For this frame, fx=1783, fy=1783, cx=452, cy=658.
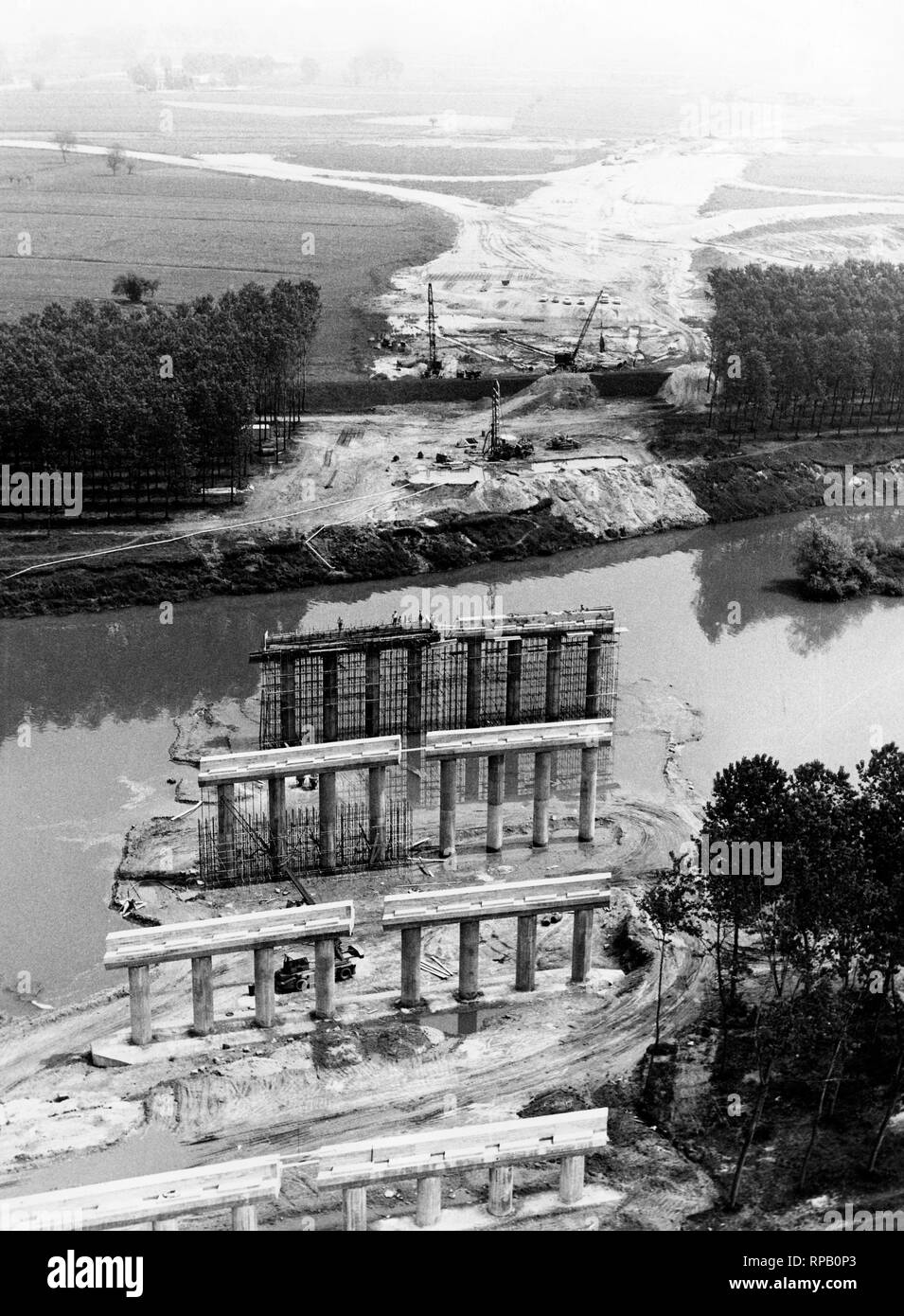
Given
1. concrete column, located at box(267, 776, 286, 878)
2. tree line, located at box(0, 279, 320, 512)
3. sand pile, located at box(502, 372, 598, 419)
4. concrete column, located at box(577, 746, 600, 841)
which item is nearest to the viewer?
concrete column, located at box(267, 776, 286, 878)

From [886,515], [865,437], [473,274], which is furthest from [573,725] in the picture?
[473,274]

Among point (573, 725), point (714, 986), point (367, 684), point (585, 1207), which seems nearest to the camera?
point (585, 1207)

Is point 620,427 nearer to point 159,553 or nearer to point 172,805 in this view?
point 159,553

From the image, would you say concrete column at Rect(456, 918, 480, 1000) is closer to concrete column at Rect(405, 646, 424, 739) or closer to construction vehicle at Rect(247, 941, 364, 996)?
construction vehicle at Rect(247, 941, 364, 996)

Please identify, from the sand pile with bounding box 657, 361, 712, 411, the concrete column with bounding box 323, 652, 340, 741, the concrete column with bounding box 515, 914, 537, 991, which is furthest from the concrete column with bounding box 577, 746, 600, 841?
the sand pile with bounding box 657, 361, 712, 411

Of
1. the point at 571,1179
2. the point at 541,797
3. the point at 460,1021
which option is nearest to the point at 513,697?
the point at 541,797

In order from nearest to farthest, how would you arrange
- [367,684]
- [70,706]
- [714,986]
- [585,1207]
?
1. [585,1207]
2. [714,986]
3. [367,684]
4. [70,706]
